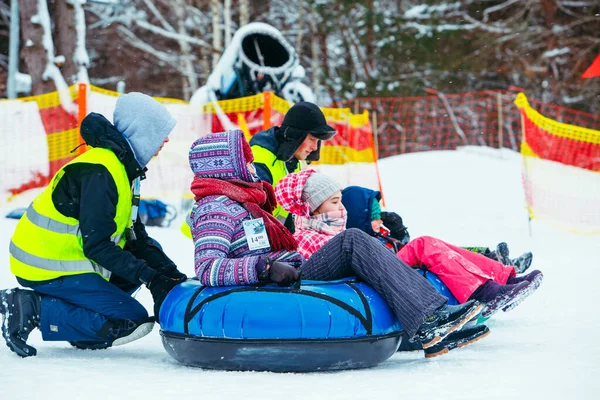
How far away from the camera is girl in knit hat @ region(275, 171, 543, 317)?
4047 mm

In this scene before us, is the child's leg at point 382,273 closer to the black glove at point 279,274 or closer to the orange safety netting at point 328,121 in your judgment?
the black glove at point 279,274

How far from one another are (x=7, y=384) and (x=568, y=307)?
3544 millimetres

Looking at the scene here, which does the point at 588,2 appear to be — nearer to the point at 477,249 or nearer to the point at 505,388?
the point at 477,249

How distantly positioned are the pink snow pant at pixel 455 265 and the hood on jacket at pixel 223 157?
949mm

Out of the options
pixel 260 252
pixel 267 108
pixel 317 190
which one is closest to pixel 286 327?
pixel 260 252

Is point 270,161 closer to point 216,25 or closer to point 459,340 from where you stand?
point 459,340

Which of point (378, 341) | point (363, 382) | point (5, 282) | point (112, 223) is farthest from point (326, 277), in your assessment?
point (5, 282)

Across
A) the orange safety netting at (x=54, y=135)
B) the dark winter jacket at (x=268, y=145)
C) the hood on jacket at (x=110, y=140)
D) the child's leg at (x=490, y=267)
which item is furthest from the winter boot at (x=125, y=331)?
the orange safety netting at (x=54, y=135)

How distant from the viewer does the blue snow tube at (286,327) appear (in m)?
3.56

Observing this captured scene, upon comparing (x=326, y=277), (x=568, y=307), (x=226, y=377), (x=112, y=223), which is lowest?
(x=568, y=307)

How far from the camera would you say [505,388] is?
3.18 m

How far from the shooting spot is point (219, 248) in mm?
3656

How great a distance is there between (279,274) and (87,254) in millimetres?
910

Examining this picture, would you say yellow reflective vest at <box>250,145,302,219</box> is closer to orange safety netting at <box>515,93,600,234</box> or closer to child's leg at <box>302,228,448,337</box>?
child's leg at <box>302,228,448,337</box>
